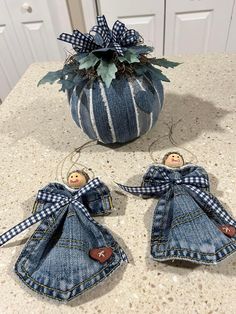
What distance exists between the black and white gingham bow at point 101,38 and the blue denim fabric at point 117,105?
0.19 ft

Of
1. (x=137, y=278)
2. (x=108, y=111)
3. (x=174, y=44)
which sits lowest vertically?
(x=174, y=44)

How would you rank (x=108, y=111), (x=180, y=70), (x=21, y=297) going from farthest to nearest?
(x=180, y=70) < (x=108, y=111) < (x=21, y=297)

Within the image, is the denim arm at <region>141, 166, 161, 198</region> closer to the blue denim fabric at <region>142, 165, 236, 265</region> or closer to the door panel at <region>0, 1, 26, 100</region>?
the blue denim fabric at <region>142, 165, 236, 265</region>

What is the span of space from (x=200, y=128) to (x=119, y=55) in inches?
10.5

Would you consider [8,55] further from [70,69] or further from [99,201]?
[99,201]

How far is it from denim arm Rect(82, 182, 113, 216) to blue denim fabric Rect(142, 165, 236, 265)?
0.08m

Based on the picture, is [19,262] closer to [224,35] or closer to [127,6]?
[127,6]

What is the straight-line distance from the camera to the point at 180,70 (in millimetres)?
831

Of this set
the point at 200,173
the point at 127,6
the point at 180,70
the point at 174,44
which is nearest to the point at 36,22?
the point at 127,6

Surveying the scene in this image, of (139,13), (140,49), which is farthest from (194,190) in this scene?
(139,13)

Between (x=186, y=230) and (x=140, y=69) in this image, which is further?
(x=140, y=69)

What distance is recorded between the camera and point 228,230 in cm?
41

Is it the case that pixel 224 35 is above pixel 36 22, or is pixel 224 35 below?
below

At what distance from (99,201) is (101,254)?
10 centimetres
